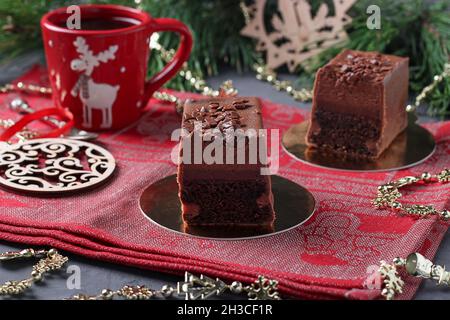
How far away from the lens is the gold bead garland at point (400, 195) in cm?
139

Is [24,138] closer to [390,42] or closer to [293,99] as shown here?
[293,99]

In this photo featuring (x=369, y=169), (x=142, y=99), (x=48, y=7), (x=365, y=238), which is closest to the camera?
(x=365, y=238)

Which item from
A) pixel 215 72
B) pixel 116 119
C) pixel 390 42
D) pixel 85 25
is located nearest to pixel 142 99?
pixel 116 119

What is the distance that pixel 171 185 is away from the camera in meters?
1.49

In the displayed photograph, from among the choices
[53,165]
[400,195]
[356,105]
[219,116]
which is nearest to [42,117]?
[53,165]

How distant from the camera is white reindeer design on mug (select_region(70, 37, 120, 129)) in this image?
170 cm

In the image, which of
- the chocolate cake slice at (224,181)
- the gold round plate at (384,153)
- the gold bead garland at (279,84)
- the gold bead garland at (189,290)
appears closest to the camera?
the gold bead garland at (189,290)

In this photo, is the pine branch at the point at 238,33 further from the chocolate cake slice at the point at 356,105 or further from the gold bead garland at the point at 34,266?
the gold bead garland at the point at 34,266

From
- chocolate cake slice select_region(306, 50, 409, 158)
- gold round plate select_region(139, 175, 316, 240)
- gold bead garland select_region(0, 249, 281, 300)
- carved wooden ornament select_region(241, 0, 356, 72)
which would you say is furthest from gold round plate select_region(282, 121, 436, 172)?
gold bead garland select_region(0, 249, 281, 300)

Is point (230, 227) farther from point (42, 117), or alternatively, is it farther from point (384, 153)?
point (42, 117)

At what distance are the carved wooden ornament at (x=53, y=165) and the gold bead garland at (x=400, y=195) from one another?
1.73ft

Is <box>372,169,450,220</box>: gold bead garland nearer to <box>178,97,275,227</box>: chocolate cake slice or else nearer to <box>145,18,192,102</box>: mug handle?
<box>178,97,275,227</box>: chocolate cake slice

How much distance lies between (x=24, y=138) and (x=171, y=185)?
1.36 feet

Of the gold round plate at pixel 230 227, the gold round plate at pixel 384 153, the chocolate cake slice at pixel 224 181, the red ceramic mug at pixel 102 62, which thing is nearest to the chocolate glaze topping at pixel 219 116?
the chocolate cake slice at pixel 224 181
